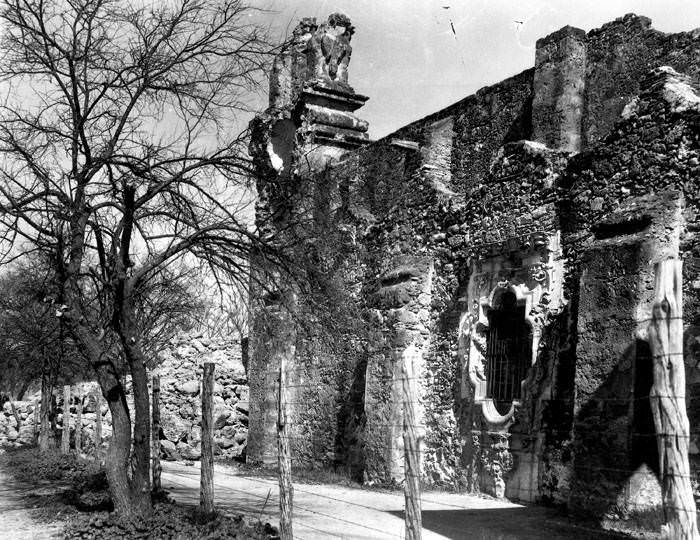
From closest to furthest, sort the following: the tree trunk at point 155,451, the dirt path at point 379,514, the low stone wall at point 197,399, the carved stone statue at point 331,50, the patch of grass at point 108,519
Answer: the patch of grass at point 108,519 < the dirt path at point 379,514 < the tree trunk at point 155,451 < the carved stone statue at point 331,50 < the low stone wall at point 197,399

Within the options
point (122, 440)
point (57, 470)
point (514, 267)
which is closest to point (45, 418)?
point (57, 470)

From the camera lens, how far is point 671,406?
5.36 meters

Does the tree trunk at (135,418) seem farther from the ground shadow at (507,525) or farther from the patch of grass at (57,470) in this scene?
the patch of grass at (57,470)

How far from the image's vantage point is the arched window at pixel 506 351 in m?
12.0

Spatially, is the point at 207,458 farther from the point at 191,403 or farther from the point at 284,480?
the point at 191,403

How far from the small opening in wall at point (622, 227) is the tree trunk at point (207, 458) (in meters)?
4.32

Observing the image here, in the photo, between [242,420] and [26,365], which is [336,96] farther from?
[26,365]

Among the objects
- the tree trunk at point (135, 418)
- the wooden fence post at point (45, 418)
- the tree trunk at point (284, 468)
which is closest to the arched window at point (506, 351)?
the tree trunk at point (284, 468)

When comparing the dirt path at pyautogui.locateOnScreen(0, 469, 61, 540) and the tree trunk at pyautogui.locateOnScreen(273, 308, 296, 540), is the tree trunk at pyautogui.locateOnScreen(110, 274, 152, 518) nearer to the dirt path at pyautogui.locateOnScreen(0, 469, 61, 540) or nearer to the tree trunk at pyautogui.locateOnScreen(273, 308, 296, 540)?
the dirt path at pyautogui.locateOnScreen(0, 469, 61, 540)

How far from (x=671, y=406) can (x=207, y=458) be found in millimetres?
5471

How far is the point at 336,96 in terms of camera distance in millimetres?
18953

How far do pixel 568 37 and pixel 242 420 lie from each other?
11.9 m

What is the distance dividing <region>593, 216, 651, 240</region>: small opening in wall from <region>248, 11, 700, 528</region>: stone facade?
2 centimetres

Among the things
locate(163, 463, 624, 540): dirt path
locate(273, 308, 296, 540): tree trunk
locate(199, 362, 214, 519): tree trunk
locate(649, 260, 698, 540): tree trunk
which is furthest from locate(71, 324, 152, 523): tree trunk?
locate(649, 260, 698, 540): tree trunk
